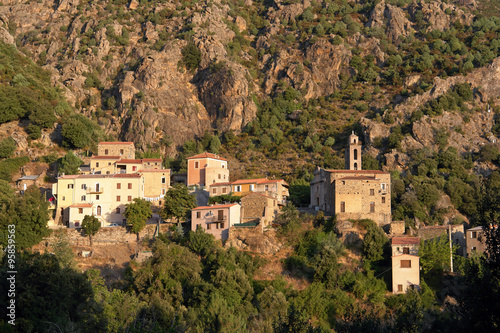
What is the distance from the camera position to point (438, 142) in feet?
284

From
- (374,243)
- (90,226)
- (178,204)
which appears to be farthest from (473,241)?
(90,226)

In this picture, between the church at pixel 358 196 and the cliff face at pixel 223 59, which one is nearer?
the church at pixel 358 196

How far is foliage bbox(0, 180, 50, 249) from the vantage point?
5616 cm

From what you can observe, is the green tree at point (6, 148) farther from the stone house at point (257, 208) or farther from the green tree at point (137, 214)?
the stone house at point (257, 208)

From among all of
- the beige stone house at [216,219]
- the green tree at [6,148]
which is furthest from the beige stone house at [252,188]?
the green tree at [6,148]

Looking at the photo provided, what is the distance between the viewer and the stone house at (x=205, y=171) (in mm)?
72062

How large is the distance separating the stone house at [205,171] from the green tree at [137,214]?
1160 centimetres

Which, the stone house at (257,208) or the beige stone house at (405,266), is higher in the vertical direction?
the stone house at (257,208)

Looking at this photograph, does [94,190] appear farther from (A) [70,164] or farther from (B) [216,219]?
(B) [216,219]

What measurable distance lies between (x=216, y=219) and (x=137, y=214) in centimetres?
816

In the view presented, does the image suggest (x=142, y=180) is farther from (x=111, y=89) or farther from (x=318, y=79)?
(x=318, y=79)

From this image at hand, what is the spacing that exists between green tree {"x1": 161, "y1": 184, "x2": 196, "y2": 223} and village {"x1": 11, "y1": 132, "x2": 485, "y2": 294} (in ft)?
4.02

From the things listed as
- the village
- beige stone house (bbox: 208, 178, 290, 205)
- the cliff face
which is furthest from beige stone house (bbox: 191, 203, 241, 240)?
the cliff face

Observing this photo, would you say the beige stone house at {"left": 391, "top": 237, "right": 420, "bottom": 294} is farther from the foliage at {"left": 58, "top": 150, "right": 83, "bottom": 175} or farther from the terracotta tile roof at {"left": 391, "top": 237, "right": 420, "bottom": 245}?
the foliage at {"left": 58, "top": 150, "right": 83, "bottom": 175}
